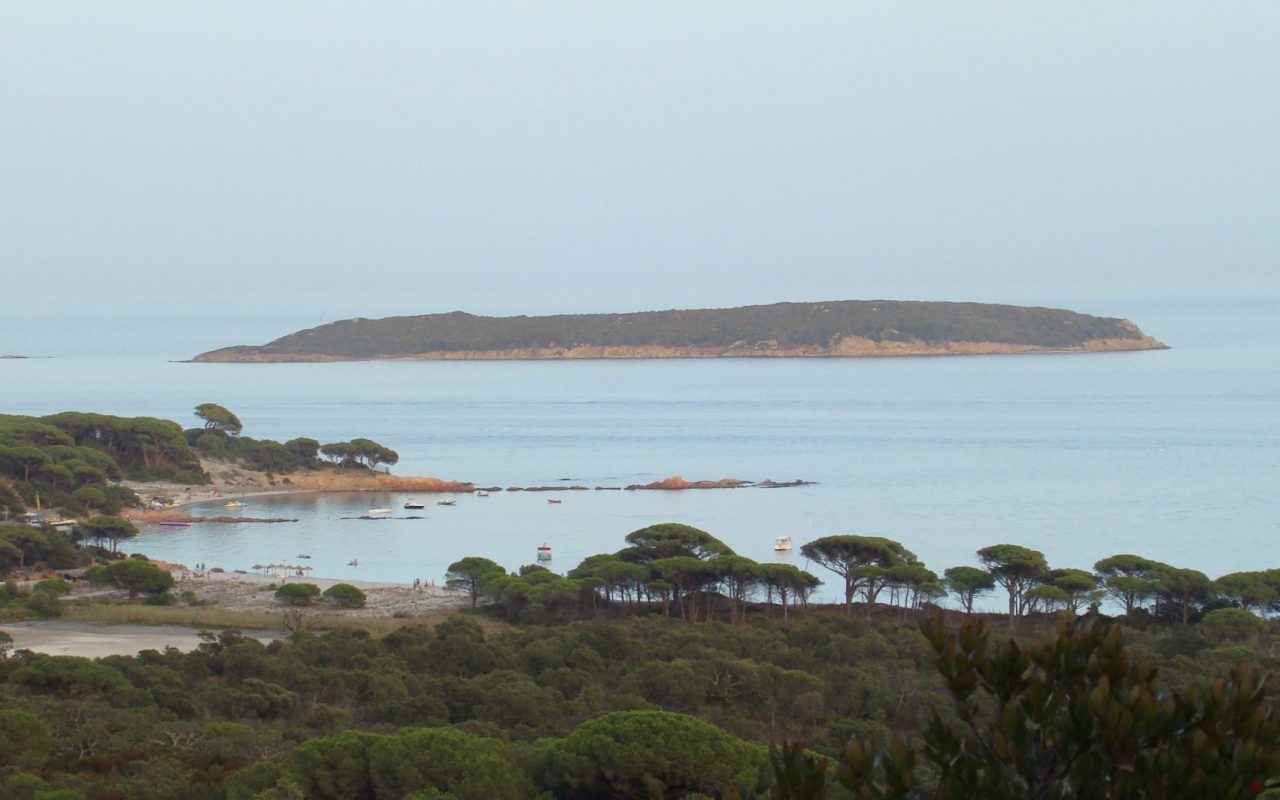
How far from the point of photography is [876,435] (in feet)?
201

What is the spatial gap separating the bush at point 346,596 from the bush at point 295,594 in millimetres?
530

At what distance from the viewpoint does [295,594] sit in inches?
929

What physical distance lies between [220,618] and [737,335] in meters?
112

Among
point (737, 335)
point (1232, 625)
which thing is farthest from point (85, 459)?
point (737, 335)

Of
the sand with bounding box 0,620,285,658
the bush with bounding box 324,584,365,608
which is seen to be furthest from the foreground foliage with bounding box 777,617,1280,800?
the bush with bounding box 324,584,365,608

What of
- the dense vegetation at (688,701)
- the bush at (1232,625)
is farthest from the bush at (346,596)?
the bush at (1232,625)

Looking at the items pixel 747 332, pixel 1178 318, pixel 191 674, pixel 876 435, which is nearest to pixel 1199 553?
pixel 191 674

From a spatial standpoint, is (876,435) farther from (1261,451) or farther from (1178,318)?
(1178,318)

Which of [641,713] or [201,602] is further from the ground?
[641,713]

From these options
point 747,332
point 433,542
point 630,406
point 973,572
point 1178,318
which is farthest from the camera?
point 1178,318

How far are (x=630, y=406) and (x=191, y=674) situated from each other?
205ft

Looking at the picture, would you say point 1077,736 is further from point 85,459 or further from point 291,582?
point 85,459

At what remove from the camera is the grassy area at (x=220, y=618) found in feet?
66.7

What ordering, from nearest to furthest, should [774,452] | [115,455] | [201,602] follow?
[201,602] < [115,455] < [774,452]
